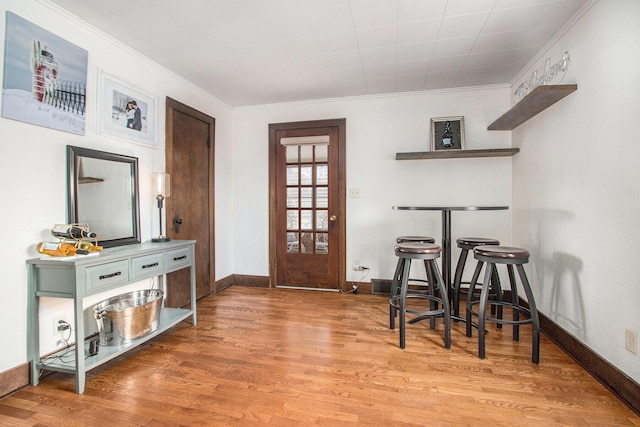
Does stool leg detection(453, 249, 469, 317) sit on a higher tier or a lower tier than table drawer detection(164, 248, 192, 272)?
lower

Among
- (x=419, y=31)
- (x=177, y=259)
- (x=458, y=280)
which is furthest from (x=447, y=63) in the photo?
(x=177, y=259)

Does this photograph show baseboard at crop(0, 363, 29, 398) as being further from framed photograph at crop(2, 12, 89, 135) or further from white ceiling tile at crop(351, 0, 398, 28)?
white ceiling tile at crop(351, 0, 398, 28)

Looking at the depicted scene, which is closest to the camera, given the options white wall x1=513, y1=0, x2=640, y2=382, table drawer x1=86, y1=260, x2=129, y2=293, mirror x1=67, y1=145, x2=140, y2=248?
white wall x1=513, y1=0, x2=640, y2=382

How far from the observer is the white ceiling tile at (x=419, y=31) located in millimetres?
2195

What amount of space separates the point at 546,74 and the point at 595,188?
3.92ft

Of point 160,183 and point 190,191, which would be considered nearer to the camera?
point 160,183

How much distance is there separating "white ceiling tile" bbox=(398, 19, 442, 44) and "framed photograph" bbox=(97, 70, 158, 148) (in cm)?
225

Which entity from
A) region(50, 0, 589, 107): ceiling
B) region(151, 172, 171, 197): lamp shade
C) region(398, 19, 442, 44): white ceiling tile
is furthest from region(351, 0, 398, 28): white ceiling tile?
region(151, 172, 171, 197): lamp shade

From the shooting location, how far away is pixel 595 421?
1.47 metres

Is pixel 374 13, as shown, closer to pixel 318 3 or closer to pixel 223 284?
pixel 318 3

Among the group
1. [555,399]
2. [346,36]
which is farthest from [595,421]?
[346,36]

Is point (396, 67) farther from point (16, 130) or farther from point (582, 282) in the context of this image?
point (16, 130)

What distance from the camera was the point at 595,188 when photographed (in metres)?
Answer: 1.90

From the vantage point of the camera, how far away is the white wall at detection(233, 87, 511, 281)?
337 cm
